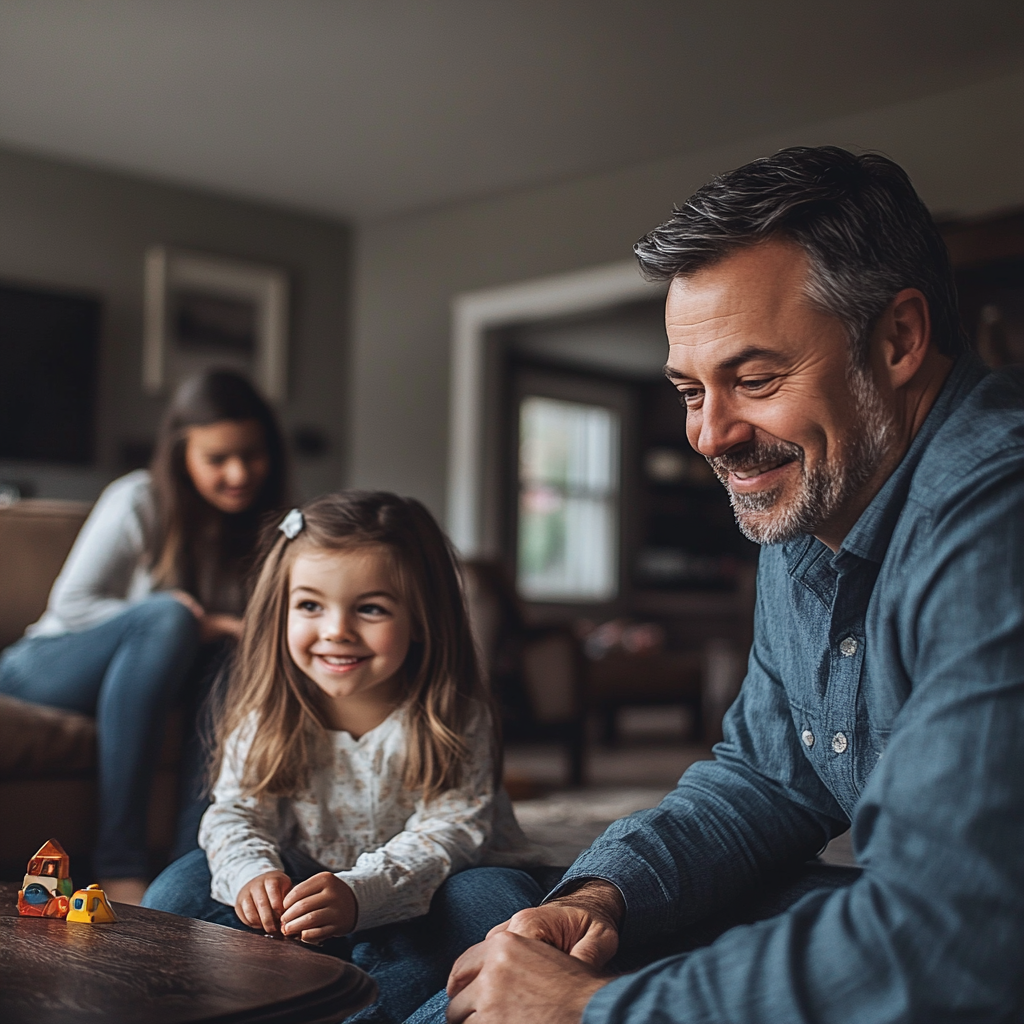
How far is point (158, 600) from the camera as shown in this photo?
265 cm

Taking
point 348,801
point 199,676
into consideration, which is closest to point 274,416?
point 199,676

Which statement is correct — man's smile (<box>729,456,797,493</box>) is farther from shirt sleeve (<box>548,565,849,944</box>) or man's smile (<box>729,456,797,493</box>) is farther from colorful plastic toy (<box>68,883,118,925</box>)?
colorful plastic toy (<box>68,883,118,925</box>)

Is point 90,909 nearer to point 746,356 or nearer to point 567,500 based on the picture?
point 746,356

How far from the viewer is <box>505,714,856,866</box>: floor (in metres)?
2.88

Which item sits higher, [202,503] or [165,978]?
[202,503]

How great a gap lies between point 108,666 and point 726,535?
7.94 metres

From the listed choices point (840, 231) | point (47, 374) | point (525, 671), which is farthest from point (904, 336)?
point (47, 374)

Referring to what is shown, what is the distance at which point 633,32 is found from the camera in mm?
4211

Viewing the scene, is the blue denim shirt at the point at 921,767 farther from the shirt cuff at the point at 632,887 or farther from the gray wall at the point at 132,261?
the gray wall at the point at 132,261

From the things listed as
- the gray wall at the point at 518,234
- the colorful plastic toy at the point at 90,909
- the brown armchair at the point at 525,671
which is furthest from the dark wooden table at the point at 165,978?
the gray wall at the point at 518,234

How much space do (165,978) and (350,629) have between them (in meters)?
0.67

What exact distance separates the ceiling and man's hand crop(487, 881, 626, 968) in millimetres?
3562

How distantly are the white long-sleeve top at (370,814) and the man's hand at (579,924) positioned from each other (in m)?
0.36

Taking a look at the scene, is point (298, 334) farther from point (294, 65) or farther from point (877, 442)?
point (877, 442)
